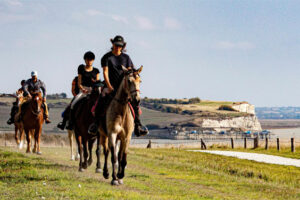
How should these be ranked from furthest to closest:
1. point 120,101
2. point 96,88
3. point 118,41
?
point 96,88 → point 118,41 → point 120,101

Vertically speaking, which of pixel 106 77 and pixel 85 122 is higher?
pixel 106 77

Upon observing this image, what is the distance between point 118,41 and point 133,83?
5.89 ft

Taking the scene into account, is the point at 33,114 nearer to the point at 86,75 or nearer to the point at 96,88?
the point at 86,75

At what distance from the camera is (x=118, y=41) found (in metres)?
12.6

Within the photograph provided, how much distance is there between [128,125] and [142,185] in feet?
6.95

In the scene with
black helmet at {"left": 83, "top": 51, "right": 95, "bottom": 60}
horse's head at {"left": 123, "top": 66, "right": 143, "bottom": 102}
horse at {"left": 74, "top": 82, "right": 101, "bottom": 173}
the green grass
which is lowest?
the green grass

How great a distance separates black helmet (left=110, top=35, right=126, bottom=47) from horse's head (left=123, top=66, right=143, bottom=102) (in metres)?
1.14

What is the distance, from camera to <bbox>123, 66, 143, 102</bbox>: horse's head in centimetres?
1118

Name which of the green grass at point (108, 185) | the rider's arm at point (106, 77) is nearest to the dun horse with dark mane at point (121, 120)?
the rider's arm at point (106, 77)

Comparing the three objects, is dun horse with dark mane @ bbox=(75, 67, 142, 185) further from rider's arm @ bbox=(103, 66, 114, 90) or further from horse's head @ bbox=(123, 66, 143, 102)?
rider's arm @ bbox=(103, 66, 114, 90)

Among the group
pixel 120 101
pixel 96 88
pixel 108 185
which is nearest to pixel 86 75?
pixel 96 88

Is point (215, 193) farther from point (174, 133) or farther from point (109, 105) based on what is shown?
point (174, 133)

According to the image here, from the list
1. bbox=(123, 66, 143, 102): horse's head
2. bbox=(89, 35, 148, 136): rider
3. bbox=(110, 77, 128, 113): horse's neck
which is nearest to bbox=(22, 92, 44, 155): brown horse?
bbox=(89, 35, 148, 136): rider

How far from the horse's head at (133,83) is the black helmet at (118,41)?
114cm
